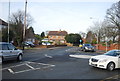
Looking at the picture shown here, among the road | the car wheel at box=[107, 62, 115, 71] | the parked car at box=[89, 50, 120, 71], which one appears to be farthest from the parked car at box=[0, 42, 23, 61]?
the car wheel at box=[107, 62, 115, 71]

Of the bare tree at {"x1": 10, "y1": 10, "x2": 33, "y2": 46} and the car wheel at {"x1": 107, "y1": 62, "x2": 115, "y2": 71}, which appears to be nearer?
the car wheel at {"x1": 107, "y1": 62, "x2": 115, "y2": 71}

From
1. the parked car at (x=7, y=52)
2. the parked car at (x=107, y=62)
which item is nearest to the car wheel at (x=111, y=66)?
the parked car at (x=107, y=62)

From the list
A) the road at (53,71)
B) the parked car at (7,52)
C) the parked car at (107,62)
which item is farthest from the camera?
the parked car at (7,52)

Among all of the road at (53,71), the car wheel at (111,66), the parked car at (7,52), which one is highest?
the parked car at (7,52)

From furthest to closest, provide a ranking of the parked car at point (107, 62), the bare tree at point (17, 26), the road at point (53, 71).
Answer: the bare tree at point (17, 26)
the parked car at point (107, 62)
the road at point (53, 71)

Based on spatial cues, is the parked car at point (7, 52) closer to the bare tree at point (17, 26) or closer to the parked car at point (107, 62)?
the parked car at point (107, 62)

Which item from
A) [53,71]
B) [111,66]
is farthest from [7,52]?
[111,66]

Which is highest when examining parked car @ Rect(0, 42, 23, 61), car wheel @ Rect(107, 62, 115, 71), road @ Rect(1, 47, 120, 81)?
parked car @ Rect(0, 42, 23, 61)

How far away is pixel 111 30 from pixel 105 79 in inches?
1403

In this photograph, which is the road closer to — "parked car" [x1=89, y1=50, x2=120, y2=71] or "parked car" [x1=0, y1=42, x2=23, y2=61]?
"parked car" [x1=89, y1=50, x2=120, y2=71]

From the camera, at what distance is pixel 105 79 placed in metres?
7.32

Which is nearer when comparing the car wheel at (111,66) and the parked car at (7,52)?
the car wheel at (111,66)

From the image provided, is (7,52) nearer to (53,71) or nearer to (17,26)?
(53,71)

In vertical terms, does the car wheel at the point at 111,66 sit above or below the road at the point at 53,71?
above
